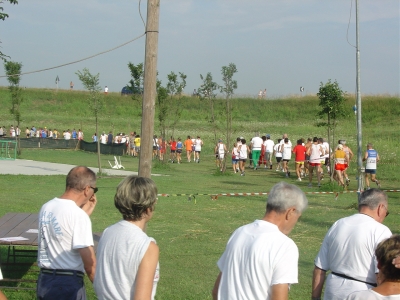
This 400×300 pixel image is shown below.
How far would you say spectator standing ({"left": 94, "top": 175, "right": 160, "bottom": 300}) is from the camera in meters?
3.65

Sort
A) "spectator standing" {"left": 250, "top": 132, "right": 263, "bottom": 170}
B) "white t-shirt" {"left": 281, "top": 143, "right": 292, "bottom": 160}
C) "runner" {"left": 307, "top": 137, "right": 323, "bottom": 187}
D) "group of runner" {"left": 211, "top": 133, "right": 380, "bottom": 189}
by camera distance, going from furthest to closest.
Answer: "spectator standing" {"left": 250, "top": 132, "right": 263, "bottom": 170} < "white t-shirt" {"left": 281, "top": 143, "right": 292, "bottom": 160} < "runner" {"left": 307, "top": 137, "right": 323, "bottom": 187} < "group of runner" {"left": 211, "top": 133, "right": 380, "bottom": 189}

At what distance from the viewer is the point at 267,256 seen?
3668mm

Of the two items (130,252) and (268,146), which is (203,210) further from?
(268,146)

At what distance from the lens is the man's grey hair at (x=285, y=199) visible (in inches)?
152

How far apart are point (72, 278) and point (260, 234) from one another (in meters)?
1.63

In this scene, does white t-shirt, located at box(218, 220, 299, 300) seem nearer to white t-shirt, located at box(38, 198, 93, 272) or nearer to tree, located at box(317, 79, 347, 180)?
white t-shirt, located at box(38, 198, 93, 272)

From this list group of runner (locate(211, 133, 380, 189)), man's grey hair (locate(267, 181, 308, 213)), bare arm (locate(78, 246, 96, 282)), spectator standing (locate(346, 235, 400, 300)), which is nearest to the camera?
spectator standing (locate(346, 235, 400, 300))

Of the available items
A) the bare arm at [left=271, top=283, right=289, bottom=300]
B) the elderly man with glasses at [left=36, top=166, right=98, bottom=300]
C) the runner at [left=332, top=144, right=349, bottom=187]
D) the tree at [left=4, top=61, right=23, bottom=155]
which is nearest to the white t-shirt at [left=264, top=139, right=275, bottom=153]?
the runner at [left=332, top=144, right=349, bottom=187]

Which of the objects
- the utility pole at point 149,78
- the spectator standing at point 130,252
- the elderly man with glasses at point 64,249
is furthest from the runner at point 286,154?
the spectator standing at point 130,252

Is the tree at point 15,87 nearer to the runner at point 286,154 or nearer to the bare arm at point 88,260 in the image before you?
the runner at point 286,154

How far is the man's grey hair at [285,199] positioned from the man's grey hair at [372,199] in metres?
1.22

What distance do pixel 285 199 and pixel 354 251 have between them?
3.82ft

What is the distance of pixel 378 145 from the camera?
1694 inches

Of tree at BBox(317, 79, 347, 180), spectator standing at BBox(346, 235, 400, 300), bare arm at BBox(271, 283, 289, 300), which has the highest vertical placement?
tree at BBox(317, 79, 347, 180)
